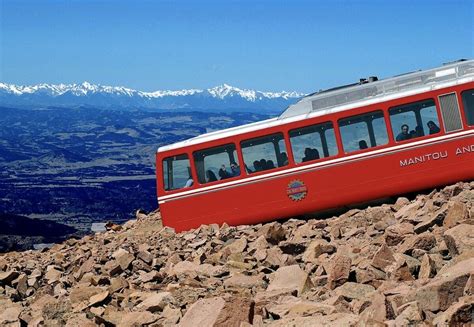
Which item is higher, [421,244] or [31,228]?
[421,244]

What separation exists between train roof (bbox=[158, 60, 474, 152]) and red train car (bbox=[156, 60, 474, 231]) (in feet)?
0.10

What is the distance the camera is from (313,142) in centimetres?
2030

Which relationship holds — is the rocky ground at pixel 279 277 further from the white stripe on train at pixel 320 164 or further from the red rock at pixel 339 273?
the white stripe on train at pixel 320 164

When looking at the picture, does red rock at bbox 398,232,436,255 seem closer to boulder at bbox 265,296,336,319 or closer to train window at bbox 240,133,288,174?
boulder at bbox 265,296,336,319

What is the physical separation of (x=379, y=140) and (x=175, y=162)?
6.17 meters

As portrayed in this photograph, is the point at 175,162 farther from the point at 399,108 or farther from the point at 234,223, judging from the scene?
the point at 399,108

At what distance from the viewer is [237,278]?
12.5 metres

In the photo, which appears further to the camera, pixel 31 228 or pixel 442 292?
pixel 31 228

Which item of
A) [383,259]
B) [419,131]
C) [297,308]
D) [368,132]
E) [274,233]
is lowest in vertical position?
[274,233]

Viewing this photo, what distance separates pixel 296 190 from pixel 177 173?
3750 millimetres

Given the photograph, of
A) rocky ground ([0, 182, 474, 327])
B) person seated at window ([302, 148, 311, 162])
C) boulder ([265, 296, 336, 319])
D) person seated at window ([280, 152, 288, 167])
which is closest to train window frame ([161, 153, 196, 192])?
rocky ground ([0, 182, 474, 327])

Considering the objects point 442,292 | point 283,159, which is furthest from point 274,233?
point 442,292

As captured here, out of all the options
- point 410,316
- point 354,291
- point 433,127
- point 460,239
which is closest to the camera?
point 410,316

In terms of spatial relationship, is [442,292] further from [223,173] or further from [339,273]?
[223,173]
